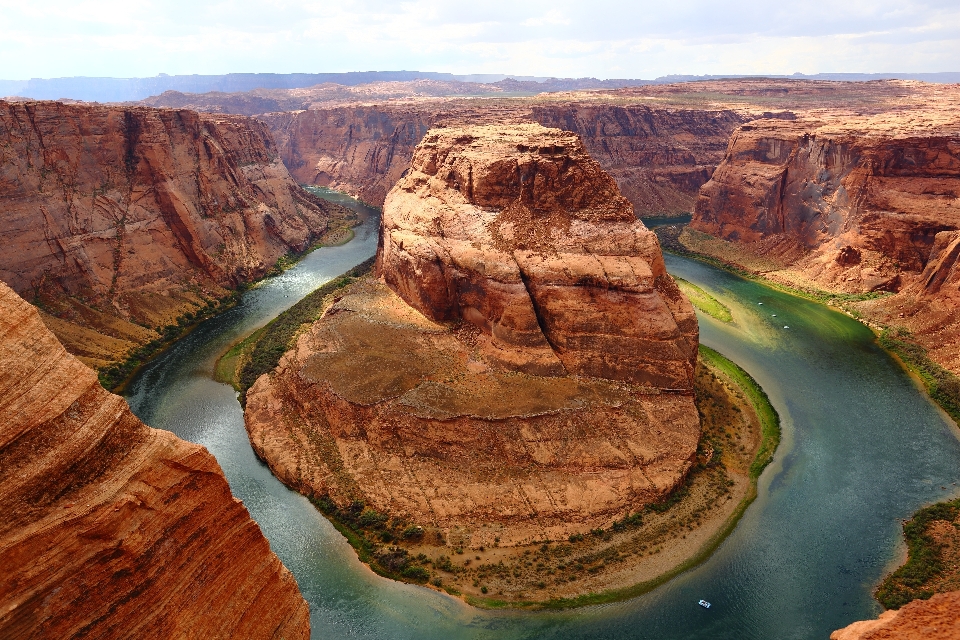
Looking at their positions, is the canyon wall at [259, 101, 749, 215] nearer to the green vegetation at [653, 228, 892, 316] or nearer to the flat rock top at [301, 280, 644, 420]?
the green vegetation at [653, 228, 892, 316]

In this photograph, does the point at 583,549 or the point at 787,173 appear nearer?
the point at 583,549

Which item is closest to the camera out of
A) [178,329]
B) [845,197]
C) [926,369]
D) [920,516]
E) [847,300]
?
[920,516]

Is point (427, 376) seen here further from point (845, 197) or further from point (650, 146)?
point (650, 146)

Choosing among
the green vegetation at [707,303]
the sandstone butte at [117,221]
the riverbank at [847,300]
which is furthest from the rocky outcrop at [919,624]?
the sandstone butte at [117,221]

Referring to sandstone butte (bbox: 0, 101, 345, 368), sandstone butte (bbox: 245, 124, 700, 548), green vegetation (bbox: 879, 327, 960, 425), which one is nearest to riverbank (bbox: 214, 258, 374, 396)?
sandstone butte (bbox: 245, 124, 700, 548)

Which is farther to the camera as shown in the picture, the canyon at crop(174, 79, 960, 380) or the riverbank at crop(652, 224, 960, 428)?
the canyon at crop(174, 79, 960, 380)

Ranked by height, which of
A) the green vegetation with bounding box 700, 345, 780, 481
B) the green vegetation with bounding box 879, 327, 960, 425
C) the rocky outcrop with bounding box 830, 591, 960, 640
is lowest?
the green vegetation with bounding box 700, 345, 780, 481

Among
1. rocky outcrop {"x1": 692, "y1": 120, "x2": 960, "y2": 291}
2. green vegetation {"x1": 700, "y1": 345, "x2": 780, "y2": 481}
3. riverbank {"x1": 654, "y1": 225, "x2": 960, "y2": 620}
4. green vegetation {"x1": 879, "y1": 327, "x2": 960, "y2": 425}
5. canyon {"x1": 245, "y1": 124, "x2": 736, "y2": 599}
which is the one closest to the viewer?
riverbank {"x1": 654, "y1": 225, "x2": 960, "y2": 620}

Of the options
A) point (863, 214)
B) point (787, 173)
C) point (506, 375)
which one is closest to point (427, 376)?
point (506, 375)
